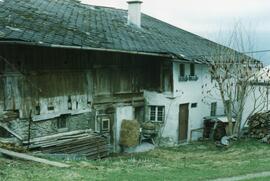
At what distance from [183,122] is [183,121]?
0.20ft

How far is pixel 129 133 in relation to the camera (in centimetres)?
2420

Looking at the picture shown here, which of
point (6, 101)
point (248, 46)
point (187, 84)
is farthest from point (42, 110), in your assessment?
point (248, 46)

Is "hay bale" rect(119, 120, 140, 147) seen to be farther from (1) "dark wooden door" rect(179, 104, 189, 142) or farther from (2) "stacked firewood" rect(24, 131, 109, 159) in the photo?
(1) "dark wooden door" rect(179, 104, 189, 142)

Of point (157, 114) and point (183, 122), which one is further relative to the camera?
point (183, 122)

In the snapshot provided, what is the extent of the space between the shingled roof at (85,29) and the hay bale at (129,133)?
413 centimetres

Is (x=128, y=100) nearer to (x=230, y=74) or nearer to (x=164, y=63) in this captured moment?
(x=164, y=63)

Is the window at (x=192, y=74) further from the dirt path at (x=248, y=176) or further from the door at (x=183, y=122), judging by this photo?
the dirt path at (x=248, y=176)

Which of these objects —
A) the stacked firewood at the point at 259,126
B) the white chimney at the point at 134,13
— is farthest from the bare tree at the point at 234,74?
the white chimney at the point at 134,13

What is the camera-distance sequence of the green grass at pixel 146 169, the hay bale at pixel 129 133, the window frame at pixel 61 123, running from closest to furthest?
the green grass at pixel 146 169 → the window frame at pixel 61 123 → the hay bale at pixel 129 133

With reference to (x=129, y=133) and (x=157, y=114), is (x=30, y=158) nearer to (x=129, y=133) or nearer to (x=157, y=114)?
(x=129, y=133)

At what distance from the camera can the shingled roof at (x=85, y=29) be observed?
60.1 ft

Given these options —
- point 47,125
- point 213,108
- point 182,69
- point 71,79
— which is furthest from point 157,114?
point 47,125

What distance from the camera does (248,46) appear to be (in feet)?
90.2

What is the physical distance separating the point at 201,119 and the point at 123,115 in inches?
244
